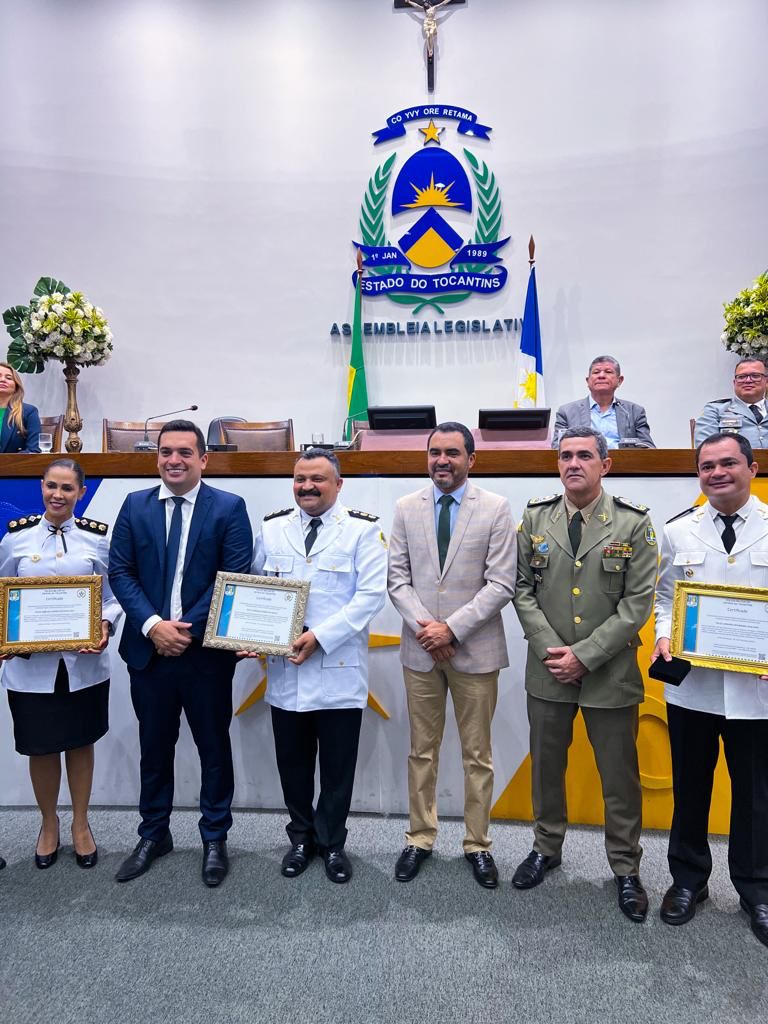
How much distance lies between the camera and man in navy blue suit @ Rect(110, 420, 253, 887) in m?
2.50

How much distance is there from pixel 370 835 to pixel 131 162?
6087mm

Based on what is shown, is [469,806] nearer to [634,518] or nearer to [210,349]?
[634,518]

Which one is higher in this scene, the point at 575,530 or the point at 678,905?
Answer: the point at 575,530

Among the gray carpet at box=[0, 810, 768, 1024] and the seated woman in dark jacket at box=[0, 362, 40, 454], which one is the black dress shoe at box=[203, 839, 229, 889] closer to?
the gray carpet at box=[0, 810, 768, 1024]

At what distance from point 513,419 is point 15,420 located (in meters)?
2.71

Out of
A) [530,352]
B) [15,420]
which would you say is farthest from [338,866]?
[530,352]

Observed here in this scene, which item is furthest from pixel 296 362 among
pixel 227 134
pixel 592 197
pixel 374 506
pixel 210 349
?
pixel 374 506

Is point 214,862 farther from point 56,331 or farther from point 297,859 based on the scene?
point 56,331

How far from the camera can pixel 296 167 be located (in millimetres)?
6105

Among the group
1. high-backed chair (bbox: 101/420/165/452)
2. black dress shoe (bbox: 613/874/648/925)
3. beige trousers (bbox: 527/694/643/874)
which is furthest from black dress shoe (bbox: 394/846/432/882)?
high-backed chair (bbox: 101/420/165/452)

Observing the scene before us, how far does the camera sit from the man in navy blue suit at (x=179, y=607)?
8.20ft

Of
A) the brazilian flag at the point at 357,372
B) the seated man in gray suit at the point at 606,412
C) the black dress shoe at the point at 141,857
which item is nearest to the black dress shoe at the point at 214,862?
the black dress shoe at the point at 141,857

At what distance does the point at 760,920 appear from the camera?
2.15 m

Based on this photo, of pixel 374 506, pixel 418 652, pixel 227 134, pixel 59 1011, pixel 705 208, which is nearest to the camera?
pixel 59 1011
